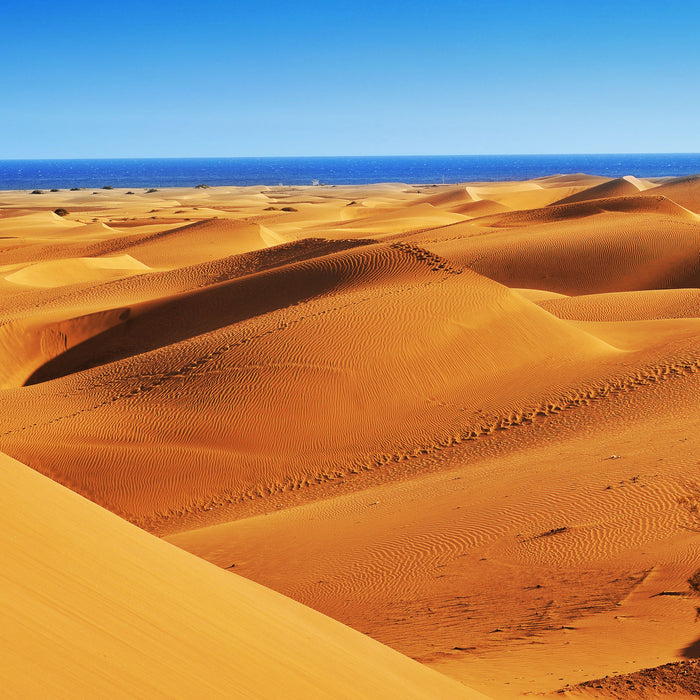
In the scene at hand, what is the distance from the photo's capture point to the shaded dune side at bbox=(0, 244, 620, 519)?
1304 centimetres

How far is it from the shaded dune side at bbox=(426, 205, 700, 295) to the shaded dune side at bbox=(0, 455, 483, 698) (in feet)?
83.9

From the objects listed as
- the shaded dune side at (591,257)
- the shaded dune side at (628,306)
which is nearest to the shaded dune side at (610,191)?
the shaded dune side at (591,257)

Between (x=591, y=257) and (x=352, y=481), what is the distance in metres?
21.3

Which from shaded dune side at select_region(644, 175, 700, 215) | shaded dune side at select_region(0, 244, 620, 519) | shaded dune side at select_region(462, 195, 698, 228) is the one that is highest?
shaded dune side at select_region(644, 175, 700, 215)

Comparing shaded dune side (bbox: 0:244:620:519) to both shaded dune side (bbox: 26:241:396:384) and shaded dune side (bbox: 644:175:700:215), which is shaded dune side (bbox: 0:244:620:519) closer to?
shaded dune side (bbox: 26:241:396:384)

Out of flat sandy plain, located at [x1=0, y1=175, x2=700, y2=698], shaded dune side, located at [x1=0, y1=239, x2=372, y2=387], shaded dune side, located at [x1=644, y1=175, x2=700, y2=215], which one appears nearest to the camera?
flat sandy plain, located at [x1=0, y1=175, x2=700, y2=698]

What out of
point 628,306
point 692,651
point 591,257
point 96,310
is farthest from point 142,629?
point 591,257

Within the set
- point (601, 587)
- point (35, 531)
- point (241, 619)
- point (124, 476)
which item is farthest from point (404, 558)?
point (124, 476)

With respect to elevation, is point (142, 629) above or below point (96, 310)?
above

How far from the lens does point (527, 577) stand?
7574 millimetres

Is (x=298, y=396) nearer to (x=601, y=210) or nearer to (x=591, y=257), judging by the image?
(x=591, y=257)

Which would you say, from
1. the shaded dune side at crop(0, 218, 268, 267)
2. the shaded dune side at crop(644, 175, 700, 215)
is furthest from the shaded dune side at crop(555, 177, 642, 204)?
the shaded dune side at crop(0, 218, 268, 267)

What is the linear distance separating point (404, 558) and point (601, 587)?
6.91 ft

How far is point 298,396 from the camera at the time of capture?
48.0 ft
